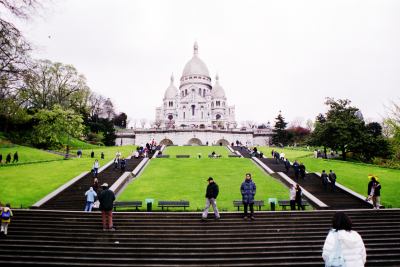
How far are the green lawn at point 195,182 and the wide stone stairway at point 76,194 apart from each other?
214cm

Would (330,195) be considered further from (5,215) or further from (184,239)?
(5,215)

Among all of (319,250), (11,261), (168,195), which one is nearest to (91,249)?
(11,261)

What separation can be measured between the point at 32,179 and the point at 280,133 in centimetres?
6148

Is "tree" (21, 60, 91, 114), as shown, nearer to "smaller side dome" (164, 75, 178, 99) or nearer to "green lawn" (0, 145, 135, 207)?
"green lawn" (0, 145, 135, 207)

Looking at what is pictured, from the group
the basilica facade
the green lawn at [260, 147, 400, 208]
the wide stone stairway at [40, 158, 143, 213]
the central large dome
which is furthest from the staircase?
the central large dome

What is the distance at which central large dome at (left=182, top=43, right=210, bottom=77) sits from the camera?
105094 mm

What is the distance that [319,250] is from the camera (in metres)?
11.5

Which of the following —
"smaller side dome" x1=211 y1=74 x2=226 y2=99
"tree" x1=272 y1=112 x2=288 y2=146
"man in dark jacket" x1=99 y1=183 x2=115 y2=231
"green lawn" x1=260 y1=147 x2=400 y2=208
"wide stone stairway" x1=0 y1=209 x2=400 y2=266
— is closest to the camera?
"wide stone stairway" x1=0 y1=209 x2=400 y2=266

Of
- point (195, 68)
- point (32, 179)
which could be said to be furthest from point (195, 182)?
point (195, 68)

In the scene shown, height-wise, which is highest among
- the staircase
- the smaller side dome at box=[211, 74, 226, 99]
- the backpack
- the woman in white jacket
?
the smaller side dome at box=[211, 74, 226, 99]

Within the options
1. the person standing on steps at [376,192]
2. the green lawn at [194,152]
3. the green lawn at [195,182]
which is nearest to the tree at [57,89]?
the green lawn at [194,152]

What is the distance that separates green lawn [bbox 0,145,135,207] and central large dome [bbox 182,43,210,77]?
75.0 meters

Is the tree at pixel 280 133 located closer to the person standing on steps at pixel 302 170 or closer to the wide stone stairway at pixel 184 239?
the person standing on steps at pixel 302 170

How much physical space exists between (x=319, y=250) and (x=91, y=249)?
7692mm
